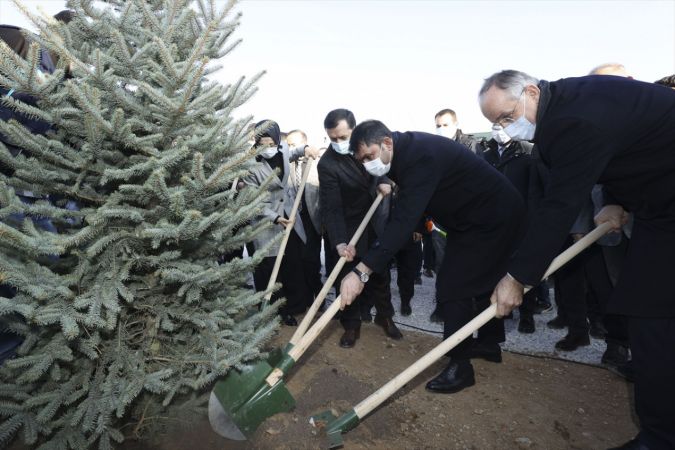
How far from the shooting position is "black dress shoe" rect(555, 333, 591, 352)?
13.1 feet

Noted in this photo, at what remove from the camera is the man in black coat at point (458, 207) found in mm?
3225

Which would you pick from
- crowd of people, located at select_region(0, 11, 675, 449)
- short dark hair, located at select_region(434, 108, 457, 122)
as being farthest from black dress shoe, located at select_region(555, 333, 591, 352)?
short dark hair, located at select_region(434, 108, 457, 122)

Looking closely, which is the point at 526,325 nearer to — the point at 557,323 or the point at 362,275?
the point at 557,323

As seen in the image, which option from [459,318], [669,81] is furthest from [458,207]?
[669,81]

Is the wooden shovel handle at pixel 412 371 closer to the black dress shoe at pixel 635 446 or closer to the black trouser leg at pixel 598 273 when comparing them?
the black dress shoe at pixel 635 446

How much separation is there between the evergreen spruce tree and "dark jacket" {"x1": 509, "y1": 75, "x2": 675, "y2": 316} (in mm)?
1602

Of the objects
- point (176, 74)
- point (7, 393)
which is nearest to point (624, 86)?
point (176, 74)

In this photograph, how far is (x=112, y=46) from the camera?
238 cm

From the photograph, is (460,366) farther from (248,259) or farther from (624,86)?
(624,86)

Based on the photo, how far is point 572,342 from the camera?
13.1 ft

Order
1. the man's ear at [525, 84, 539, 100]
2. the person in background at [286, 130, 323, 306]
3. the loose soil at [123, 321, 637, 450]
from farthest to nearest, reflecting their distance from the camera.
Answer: the person in background at [286, 130, 323, 306] → the loose soil at [123, 321, 637, 450] → the man's ear at [525, 84, 539, 100]

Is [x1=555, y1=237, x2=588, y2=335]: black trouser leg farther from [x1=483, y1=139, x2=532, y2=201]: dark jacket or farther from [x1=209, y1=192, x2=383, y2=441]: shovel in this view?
[x1=209, y1=192, x2=383, y2=441]: shovel

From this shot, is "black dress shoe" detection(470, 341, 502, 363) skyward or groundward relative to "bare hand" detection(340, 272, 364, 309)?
groundward

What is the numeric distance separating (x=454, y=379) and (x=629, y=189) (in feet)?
5.83
